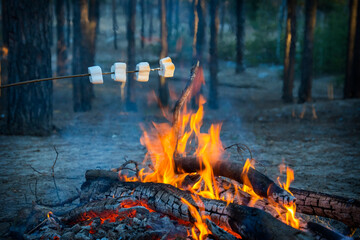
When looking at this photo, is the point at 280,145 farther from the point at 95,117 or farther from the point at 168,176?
the point at 95,117

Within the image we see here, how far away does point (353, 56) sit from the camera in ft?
49.4

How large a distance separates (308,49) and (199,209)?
45.6 feet

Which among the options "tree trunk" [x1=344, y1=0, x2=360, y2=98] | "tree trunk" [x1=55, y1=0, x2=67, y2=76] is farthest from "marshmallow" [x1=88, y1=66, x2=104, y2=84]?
"tree trunk" [x1=55, y1=0, x2=67, y2=76]

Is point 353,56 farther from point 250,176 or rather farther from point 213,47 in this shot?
point 250,176

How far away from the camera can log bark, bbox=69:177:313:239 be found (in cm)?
273

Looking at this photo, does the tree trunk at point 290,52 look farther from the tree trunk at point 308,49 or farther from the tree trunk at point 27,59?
the tree trunk at point 27,59

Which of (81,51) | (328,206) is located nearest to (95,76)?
(328,206)

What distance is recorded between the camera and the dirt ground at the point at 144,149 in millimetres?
5605

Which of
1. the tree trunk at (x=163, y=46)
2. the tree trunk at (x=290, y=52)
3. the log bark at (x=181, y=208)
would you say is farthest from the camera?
the tree trunk at (x=290, y=52)

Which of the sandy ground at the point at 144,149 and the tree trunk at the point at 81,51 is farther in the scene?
the tree trunk at the point at 81,51

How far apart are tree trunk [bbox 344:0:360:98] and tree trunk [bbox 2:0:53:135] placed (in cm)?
1225

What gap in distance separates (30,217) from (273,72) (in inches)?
Result: 1053

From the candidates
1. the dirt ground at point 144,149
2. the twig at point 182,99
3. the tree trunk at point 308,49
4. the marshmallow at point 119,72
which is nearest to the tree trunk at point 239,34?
the dirt ground at point 144,149

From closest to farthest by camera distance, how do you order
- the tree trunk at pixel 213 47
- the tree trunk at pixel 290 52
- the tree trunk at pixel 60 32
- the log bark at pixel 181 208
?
the log bark at pixel 181 208 → the tree trunk at pixel 213 47 → the tree trunk at pixel 290 52 → the tree trunk at pixel 60 32
